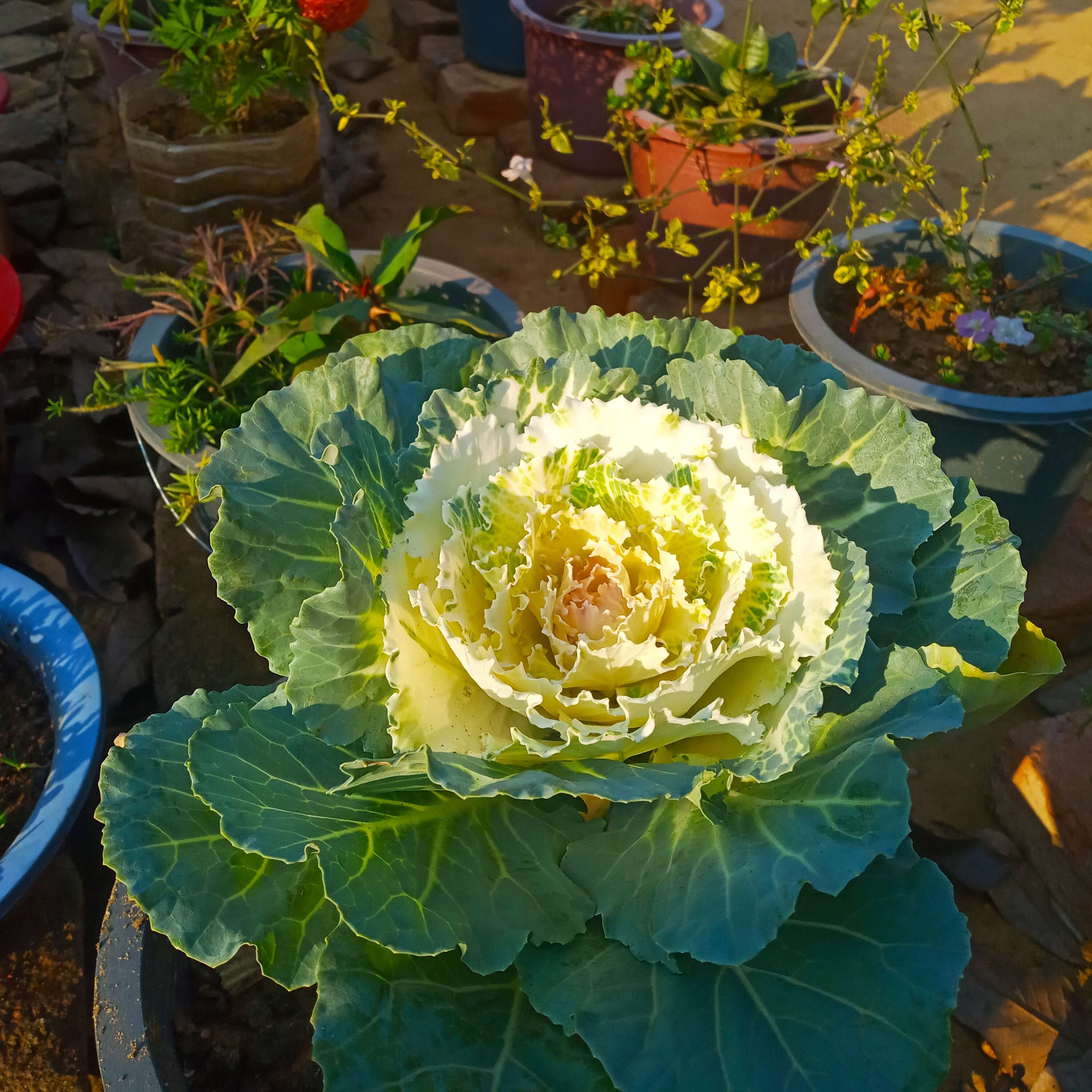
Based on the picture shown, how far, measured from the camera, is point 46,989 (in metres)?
1.82

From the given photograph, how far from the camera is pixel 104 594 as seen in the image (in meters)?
2.77

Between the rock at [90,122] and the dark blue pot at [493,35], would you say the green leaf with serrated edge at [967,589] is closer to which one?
the dark blue pot at [493,35]

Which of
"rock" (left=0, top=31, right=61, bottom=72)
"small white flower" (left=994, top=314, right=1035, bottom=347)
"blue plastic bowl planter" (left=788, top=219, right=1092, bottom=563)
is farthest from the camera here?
"rock" (left=0, top=31, right=61, bottom=72)

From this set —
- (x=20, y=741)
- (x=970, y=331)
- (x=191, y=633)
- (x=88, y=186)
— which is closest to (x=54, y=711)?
(x=20, y=741)

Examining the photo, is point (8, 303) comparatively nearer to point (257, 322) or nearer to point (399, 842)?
point (257, 322)

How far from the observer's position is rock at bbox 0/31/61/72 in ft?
18.4

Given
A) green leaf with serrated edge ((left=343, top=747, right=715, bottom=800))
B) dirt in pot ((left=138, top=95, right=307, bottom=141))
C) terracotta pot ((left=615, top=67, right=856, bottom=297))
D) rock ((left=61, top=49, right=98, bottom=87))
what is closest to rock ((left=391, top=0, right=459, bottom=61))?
rock ((left=61, top=49, right=98, bottom=87))

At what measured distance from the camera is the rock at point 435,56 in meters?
5.49

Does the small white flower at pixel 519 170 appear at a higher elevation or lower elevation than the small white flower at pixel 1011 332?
higher

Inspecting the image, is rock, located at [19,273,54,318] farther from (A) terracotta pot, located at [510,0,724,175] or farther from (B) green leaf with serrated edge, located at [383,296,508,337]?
(A) terracotta pot, located at [510,0,724,175]

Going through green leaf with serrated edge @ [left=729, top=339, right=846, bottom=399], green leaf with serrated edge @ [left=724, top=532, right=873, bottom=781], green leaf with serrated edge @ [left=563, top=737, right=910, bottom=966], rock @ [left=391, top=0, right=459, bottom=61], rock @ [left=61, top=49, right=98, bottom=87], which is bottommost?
rock @ [left=61, top=49, right=98, bottom=87]

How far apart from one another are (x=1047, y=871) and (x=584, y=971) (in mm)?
1687

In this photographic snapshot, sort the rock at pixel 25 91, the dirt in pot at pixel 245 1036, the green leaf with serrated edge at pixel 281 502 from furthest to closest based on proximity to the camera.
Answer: the rock at pixel 25 91
the dirt in pot at pixel 245 1036
the green leaf with serrated edge at pixel 281 502

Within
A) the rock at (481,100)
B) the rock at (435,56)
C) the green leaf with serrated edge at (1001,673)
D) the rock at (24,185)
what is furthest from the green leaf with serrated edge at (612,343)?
the rock at (435,56)
